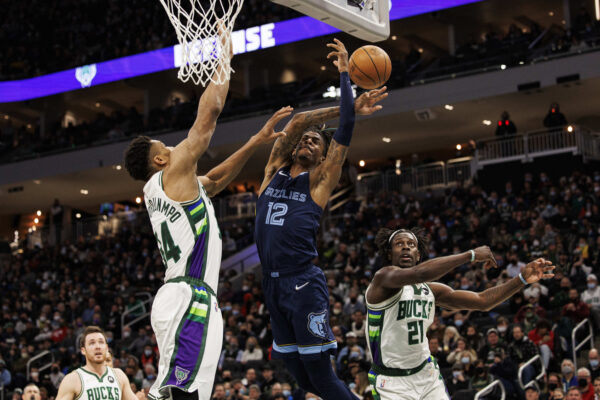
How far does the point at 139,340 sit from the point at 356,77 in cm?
1261

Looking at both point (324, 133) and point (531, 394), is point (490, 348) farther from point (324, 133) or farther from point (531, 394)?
point (324, 133)

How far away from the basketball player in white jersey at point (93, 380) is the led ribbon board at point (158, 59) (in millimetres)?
20722

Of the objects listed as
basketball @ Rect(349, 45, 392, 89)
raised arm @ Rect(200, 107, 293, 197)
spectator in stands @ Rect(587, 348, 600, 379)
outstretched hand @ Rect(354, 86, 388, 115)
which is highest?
basketball @ Rect(349, 45, 392, 89)

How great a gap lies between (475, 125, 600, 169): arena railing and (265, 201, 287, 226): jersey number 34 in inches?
672

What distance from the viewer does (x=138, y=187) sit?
109 ft

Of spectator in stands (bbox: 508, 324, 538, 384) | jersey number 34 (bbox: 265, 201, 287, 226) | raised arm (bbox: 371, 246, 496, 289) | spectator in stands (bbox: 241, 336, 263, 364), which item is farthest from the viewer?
spectator in stands (bbox: 241, 336, 263, 364)

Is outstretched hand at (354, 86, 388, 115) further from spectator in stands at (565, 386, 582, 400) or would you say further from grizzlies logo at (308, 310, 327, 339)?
spectator in stands at (565, 386, 582, 400)

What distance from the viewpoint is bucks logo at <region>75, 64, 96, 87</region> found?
32.4 meters

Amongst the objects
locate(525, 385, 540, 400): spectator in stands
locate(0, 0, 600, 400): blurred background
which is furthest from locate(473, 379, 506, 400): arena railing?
locate(525, 385, 540, 400): spectator in stands

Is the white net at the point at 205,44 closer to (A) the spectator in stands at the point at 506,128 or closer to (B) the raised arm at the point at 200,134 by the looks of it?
(B) the raised arm at the point at 200,134

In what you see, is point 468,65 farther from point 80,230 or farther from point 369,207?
Result: point 80,230

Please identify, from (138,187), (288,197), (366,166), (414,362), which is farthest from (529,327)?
(138,187)

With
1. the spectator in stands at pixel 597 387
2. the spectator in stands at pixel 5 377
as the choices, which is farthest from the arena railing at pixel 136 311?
the spectator in stands at pixel 597 387

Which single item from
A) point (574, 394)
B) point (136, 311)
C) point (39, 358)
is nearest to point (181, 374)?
point (574, 394)
